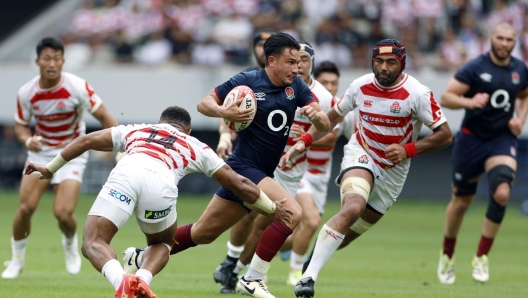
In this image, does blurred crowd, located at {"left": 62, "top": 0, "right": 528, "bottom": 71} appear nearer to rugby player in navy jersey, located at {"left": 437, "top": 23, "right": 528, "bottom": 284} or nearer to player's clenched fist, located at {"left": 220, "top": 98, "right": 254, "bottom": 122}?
rugby player in navy jersey, located at {"left": 437, "top": 23, "right": 528, "bottom": 284}

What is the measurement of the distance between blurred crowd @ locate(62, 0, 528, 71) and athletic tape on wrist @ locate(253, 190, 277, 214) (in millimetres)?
18578

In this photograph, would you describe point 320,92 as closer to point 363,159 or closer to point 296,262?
point 363,159

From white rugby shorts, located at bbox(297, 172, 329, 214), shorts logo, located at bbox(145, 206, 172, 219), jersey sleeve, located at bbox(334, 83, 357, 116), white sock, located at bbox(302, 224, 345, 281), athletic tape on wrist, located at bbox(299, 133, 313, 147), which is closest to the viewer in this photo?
shorts logo, located at bbox(145, 206, 172, 219)

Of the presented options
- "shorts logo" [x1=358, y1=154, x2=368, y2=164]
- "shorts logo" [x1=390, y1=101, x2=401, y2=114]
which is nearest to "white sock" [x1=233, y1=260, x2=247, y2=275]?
"shorts logo" [x1=358, y1=154, x2=368, y2=164]

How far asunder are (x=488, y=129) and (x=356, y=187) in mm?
3561

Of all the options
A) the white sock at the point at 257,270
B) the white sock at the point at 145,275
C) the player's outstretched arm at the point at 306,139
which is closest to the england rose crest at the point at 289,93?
the player's outstretched arm at the point at 306,139

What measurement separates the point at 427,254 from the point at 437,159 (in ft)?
46.3

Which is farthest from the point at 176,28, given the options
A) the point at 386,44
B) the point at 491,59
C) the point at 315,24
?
the point at 386,44

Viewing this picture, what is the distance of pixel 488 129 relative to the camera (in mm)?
12141

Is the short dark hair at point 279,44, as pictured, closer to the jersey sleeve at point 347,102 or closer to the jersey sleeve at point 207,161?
the jersey sleeve at point 347,102

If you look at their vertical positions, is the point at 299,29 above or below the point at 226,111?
below

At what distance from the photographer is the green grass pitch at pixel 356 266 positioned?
10.2 meters

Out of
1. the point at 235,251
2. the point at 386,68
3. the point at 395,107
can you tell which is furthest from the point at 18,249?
the point at 386,68

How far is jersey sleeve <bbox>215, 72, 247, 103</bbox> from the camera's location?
9.11 metres
